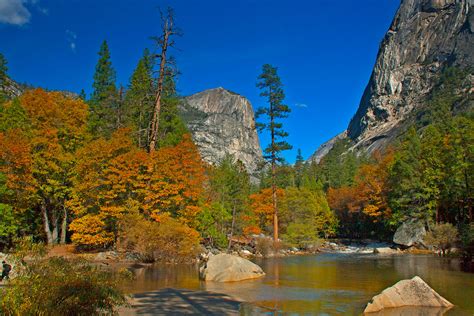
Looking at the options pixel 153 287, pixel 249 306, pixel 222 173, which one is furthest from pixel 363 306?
pixel 222 173

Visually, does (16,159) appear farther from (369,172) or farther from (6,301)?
(369,172)

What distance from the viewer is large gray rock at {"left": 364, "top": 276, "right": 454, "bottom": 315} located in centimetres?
1125

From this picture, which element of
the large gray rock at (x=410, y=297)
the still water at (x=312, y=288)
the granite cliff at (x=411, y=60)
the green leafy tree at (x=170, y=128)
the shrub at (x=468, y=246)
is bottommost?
the still water at (x=312, y=288)

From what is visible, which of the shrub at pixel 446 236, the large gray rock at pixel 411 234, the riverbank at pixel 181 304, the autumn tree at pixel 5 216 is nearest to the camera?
the riverbank at pixel 181 304

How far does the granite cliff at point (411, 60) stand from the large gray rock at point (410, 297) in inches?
5168

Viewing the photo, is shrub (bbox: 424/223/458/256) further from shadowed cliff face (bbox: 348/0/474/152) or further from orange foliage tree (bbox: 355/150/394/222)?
shadowed cliff face (bbox: 348/0/474/152)

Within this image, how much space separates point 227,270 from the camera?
56.6 feet

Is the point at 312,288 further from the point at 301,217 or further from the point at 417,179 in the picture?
the point at 301,217

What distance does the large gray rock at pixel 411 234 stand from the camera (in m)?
40.9

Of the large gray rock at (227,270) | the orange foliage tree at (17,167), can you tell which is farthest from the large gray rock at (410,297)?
the orange foliage tree at (17,167)

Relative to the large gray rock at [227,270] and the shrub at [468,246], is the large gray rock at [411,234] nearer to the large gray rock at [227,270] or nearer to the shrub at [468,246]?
the shrub at [468,246]

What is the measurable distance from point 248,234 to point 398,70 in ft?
492

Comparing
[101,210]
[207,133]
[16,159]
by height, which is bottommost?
[101,210]

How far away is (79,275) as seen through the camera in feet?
24.3
